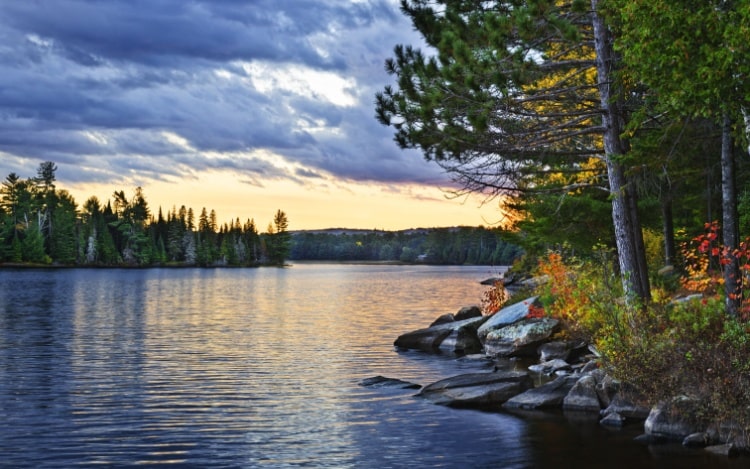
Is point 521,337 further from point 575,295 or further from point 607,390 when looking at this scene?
point 607,390

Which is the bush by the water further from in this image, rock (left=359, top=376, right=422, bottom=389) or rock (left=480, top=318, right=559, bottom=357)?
rock (left=480, top=318, right=559, bottom=357)

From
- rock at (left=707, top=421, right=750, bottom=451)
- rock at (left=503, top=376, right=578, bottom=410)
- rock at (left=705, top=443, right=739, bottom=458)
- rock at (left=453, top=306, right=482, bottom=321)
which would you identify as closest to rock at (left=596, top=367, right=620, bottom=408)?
rock at (left=503, top=376, right=578, bottom=410)

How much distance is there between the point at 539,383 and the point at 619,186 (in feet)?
18.6

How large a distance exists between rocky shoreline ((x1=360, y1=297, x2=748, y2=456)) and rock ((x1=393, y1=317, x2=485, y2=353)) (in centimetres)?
4

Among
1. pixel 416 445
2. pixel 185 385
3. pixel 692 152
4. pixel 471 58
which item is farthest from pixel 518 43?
pixel 185 385

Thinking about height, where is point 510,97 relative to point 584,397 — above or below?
above

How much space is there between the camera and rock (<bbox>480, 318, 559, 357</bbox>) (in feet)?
82.6

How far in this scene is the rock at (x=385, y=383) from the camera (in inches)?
803

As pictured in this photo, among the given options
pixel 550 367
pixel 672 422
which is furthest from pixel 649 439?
pixel 550 367

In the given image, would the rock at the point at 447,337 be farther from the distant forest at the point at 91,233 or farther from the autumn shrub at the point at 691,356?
the distant forest at the point at 91,233

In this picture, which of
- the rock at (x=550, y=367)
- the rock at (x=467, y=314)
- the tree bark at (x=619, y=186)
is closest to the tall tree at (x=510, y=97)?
the tree bark at (x=619, y=186)

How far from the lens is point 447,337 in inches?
1166

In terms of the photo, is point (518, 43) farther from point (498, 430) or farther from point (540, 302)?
point (540, 302)

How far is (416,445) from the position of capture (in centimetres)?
1397
